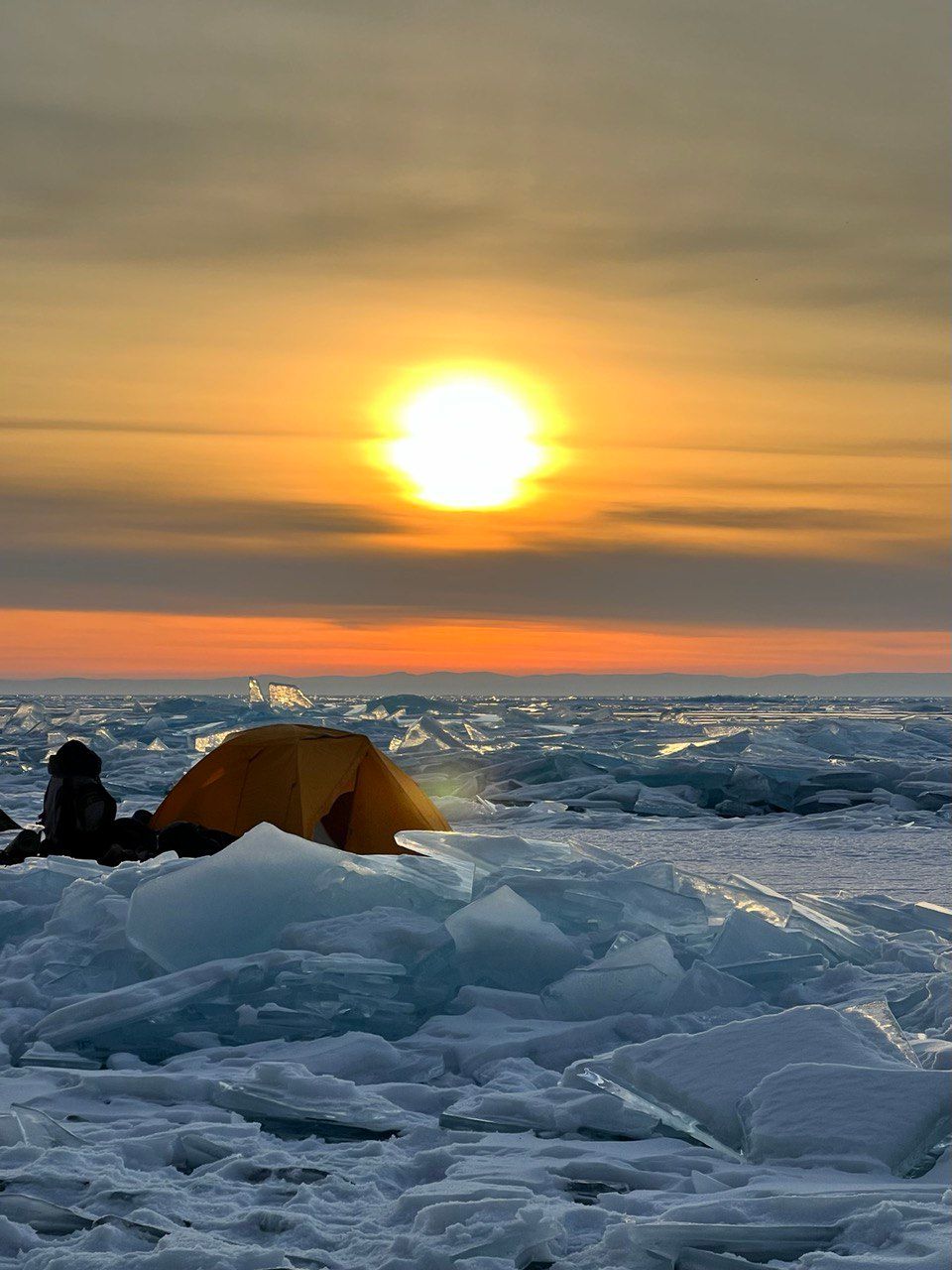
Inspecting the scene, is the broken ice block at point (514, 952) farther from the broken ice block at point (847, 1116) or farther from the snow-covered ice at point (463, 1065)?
the broken ice block at point (847, 1116)

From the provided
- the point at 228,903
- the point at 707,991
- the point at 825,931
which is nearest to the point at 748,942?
the point at 707,991

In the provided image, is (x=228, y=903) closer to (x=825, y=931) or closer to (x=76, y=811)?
(x=825, y=931)

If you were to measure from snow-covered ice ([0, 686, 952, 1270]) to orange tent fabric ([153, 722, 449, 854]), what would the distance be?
3.27 metres

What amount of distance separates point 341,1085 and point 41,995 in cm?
203

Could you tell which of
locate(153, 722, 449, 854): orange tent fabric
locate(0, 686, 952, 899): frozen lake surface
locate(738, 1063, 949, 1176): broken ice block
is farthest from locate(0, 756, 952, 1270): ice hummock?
locate(0, 686, 952, 899): frozen lake surface

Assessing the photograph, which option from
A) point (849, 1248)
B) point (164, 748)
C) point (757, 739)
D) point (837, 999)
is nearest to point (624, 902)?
point (837, 999)

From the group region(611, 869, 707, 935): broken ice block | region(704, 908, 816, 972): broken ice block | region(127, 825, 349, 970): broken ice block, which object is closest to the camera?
region(127, 825, 349, 970): broken ice block

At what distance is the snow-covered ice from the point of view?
3.43 metres

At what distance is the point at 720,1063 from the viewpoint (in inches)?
177

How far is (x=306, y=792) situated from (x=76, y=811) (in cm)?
224

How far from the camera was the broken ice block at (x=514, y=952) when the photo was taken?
6.07 m

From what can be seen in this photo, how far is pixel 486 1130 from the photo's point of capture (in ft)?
14.4

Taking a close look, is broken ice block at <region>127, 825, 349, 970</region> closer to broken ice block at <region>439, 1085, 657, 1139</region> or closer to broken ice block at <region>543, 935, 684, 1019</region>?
broken ice block at <region>543, 935, 684, 1019</region>

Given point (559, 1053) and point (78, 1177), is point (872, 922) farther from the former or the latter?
point (78, 1177)
